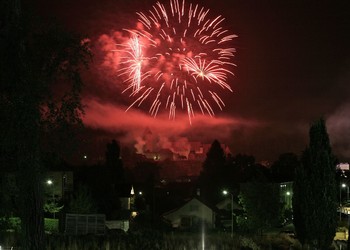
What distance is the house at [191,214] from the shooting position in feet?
202

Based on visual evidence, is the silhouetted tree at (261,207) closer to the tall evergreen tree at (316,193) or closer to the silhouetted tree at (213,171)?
the tall evergreen tree at (316,193)

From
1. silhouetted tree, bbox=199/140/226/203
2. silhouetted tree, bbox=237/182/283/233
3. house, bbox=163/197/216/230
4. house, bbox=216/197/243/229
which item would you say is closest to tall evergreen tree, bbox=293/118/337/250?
silhouetted tree, bbox=237/182/283/233

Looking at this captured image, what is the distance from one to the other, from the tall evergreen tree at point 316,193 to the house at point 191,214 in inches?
1086

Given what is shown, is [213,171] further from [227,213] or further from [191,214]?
[191,214]

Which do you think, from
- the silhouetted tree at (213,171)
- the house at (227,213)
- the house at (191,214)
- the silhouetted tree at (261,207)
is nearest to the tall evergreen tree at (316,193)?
the silhouetted tree at (261,207)

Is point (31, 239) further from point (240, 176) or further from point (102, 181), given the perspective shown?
point (240, 176)

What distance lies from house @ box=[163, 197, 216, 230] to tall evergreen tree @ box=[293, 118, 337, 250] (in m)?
27.6

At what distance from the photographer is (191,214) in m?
61.9

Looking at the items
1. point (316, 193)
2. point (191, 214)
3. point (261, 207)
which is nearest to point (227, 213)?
point (191, 214)

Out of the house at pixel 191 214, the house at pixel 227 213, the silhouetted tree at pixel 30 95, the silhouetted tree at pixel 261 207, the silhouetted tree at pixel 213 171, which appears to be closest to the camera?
the silhouetted tree at pixel 30 95

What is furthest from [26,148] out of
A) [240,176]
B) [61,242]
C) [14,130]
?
[240,176]

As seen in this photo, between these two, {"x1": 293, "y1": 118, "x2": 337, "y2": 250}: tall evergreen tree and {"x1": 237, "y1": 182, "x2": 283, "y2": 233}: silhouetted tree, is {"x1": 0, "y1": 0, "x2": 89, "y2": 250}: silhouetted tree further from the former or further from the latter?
{"x1": 237, "y1": 182, "x2": 283, "y2": 233}: silhouetted tree

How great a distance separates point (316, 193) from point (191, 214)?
29626mm

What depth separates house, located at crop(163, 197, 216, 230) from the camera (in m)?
61.6
